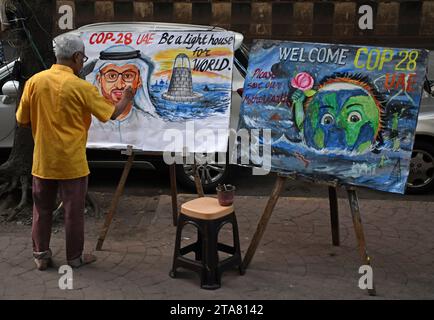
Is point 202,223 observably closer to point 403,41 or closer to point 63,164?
point 63,164

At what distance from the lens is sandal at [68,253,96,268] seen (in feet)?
15.2

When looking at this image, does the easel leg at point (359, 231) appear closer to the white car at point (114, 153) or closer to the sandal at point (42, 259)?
the sandal at point (42, 259)

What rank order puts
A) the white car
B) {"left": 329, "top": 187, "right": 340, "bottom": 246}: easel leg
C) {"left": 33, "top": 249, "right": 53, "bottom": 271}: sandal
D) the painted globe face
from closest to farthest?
the painted globe face < {"left": 33, "top": 249, "right": 53, "bottom": 271}: sandal < {"left": 329, "top": 187, "right": 340, "bottom": 246}: easel leg < the white car

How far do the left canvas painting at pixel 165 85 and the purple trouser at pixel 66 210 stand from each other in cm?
77

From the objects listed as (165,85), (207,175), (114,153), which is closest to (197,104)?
(165,85)

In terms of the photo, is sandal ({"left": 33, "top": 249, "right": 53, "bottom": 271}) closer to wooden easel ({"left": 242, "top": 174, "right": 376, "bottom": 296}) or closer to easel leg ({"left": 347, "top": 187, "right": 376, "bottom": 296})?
wooden easel ({"left": 242, "top": 174, "right": 376, "bottom": 296})

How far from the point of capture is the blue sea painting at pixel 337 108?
4.14 m

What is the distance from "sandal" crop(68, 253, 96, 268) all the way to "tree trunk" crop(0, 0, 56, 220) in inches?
51.0

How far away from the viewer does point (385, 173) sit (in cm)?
421

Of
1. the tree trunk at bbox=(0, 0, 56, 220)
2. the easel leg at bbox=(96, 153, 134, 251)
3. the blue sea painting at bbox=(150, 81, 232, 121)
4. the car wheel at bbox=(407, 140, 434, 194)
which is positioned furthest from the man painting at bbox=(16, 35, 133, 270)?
the car wheel at bbox=(407, 140, 434, 194)

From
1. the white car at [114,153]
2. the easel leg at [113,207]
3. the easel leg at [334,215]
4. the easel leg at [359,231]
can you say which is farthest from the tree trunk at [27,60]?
the easel leg at [359,231]

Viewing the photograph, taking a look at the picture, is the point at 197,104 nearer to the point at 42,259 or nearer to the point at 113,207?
the point at 113,207

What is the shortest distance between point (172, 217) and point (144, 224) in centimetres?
31

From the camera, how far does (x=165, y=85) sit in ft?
16.6
